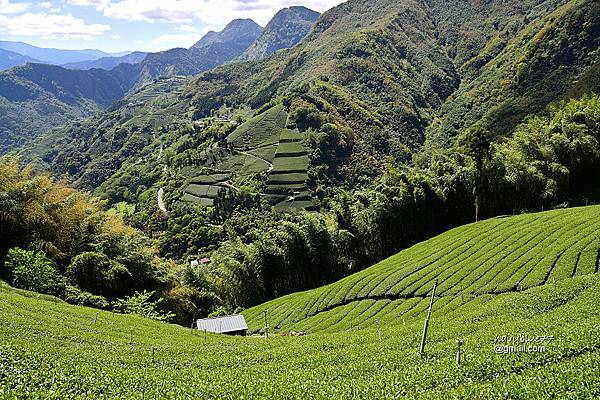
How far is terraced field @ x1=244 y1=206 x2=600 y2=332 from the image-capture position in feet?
128

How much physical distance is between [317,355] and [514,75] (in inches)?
8102

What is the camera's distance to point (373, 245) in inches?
2968

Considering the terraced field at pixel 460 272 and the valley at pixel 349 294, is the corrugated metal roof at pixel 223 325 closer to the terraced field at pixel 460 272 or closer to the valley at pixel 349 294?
the valley at pixel 349 294

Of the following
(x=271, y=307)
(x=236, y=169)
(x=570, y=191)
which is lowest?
(x=271, y=307)

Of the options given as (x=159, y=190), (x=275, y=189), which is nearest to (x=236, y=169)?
(x=275, y=189)

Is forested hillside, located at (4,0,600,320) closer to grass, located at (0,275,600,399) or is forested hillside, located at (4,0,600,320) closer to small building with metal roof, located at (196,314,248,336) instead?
small building with metal roof, located at (196,314,248,336)

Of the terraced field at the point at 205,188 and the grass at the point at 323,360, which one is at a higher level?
the terraced field at the point at 205,188

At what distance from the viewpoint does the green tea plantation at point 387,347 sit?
1545cm

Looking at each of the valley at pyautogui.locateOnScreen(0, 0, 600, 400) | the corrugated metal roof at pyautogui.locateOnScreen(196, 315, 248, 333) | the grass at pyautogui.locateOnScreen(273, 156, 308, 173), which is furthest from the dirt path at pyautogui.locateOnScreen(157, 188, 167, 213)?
the corrugated metal roof at pyautogui.locateOnScreen(196, 315, 248, 333)

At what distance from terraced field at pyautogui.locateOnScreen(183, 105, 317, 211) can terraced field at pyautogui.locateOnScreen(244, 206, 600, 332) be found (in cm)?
9109

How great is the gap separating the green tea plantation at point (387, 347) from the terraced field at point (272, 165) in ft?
341

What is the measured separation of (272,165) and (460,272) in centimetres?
13478

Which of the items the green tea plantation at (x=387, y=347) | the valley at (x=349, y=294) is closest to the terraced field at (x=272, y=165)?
the valley at (x=349, y=294)

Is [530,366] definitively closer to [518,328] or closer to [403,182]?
[518,328]
